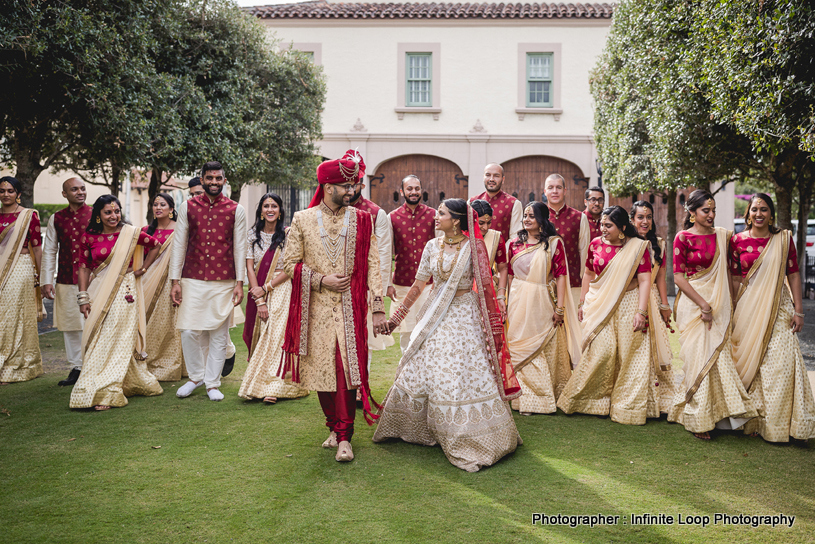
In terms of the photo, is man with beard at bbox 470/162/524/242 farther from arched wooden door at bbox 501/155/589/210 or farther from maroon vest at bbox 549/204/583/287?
arched wooden door at bbox 501/155/589/210

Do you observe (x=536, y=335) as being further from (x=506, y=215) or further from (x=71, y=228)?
(x=71, y=228)

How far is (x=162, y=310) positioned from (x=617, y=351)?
468cm

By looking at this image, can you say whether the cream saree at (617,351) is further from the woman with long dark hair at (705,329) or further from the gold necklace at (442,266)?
the gold necklace at (442,266)

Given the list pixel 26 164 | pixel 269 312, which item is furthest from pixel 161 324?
pixel 26 164

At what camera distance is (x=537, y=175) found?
20500mm

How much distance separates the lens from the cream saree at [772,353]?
4781 mm

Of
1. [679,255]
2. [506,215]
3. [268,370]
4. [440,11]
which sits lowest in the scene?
[268,370]

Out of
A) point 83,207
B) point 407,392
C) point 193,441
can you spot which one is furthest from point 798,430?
point 83,207

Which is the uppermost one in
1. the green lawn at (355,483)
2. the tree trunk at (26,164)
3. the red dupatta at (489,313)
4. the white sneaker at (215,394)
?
the tree trunk at (26,164)

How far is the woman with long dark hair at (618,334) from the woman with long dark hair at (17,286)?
5.61 metres

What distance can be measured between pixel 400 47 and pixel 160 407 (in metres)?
16.7

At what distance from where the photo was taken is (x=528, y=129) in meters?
20.1

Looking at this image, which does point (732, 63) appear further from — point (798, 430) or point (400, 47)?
point (400, 47)

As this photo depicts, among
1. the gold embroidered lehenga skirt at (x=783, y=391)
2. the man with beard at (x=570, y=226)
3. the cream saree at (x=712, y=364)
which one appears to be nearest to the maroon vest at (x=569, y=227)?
the man with beard at (x=570, y=226)
